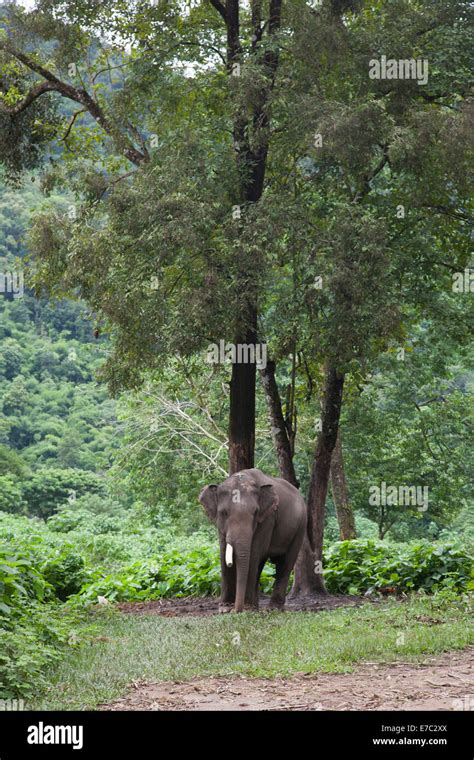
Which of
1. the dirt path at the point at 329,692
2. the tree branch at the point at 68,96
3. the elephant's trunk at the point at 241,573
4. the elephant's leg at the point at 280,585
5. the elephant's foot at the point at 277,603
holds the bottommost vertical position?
the elephant's foot at the point at 277,603

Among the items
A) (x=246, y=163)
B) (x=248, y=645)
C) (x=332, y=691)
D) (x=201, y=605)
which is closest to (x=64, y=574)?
(x=201, y=605)

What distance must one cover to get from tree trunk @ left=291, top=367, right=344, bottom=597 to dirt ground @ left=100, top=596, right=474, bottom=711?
7732 millimetres

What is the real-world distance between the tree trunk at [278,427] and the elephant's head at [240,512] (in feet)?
9.65

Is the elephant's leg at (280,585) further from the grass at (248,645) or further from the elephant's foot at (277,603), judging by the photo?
the grass at (248,645)

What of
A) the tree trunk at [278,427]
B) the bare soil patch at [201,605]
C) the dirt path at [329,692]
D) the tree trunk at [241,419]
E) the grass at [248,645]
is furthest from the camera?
the tree trunk at [278,427]

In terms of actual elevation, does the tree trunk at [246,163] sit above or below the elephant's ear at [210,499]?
above

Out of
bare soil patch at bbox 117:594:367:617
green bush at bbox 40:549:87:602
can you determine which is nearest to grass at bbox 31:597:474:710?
bare soil patch at bbox 117:594:367:617

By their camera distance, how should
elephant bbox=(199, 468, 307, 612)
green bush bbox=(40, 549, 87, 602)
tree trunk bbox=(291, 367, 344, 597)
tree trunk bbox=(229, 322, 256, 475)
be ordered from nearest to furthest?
elephant bbox=(199, 468, 307, 612), green bush bbox=(40, 549, 87, 602), tree trunk bbox=(229, 322, 256, 475), tree trunk bbox=(291, 367, 344, 597)

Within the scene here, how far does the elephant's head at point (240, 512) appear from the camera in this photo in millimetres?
13922

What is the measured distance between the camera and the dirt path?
753 cm

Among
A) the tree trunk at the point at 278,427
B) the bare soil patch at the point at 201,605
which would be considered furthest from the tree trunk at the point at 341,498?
the bare soil patch at the point at 201,605

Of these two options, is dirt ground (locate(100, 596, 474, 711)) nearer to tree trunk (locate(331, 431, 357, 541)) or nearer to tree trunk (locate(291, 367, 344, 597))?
tree trunk (locate(291, 367, 344, 597))

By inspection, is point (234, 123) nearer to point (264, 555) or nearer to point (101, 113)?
point (101, 113)
